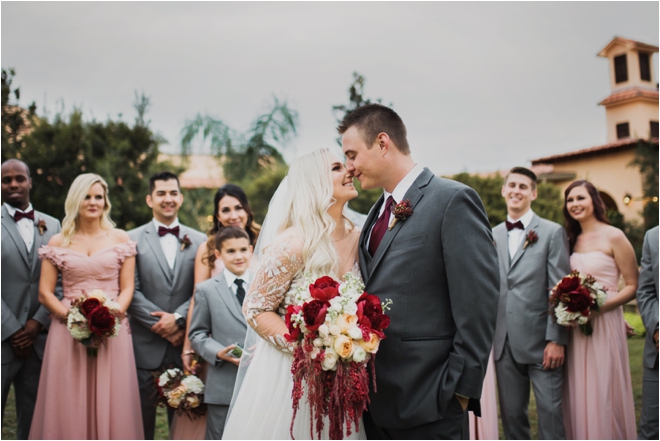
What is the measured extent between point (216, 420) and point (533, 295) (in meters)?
3.19

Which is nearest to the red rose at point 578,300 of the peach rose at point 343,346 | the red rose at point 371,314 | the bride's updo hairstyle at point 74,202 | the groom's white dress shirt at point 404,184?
the groom's white dress shirt at point 404,184

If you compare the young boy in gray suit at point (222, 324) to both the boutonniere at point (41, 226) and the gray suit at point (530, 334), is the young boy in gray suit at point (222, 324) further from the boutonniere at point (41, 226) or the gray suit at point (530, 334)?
the gray suit at point (530, 334)

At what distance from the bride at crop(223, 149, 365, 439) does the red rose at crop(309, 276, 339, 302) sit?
0.56 meters

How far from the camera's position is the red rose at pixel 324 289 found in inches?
116

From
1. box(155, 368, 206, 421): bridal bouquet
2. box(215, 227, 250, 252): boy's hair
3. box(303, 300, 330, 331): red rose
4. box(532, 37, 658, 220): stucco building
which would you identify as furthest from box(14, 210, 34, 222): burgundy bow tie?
box(532, 37, 658, 220): stucco building

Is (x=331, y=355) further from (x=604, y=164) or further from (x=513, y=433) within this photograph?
(x=604, y=164)

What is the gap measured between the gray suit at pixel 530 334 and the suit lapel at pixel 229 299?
2.58 m

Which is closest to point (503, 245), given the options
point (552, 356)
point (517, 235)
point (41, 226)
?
point (517, 235)

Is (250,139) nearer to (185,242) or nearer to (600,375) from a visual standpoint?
(185,242)

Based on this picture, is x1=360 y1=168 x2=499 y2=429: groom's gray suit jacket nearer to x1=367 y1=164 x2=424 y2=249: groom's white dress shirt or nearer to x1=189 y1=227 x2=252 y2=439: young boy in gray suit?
x1=367 y1=164 x2=424 y2=249: groom's white dress shirt

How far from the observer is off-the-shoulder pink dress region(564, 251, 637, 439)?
5777 millimetres

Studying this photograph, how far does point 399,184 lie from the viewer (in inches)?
139

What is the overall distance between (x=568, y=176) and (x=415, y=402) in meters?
25.1

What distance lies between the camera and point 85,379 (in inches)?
220
